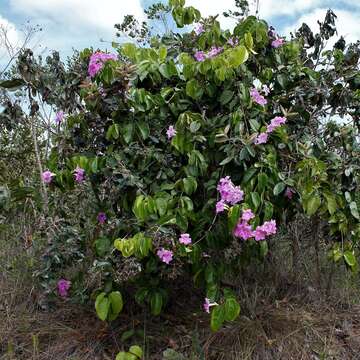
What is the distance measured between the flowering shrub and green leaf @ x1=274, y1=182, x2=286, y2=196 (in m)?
0.01

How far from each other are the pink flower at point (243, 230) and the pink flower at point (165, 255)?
31 centimetres

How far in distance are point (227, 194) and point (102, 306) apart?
80 centimetres

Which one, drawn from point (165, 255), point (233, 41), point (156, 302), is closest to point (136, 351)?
point (156, 302)

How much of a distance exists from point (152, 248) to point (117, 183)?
0.38 meters

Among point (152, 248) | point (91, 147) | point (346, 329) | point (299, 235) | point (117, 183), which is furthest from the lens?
point (299, 235)

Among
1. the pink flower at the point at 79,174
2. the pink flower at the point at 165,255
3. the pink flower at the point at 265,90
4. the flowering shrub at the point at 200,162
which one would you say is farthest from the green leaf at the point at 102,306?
the pink flower at the point at 265,90

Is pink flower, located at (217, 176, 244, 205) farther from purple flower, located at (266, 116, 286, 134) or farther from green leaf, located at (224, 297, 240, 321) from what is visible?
green leaf, located at (224, 297, 240, 321)

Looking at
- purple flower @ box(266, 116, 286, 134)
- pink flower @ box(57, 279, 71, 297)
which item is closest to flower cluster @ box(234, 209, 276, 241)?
purple flower @ box(266, 116, 286, 134)

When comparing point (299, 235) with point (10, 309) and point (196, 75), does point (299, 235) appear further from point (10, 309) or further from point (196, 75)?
point (10, 309)

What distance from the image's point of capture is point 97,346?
277cm

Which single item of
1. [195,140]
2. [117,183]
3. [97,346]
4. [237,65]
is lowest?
[97,346]

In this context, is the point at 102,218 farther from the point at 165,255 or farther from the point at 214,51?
the point at 214,51

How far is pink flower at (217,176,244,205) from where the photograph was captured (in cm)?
232

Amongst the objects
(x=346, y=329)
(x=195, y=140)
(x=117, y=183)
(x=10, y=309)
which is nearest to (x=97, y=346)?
(x=10, y=309)
